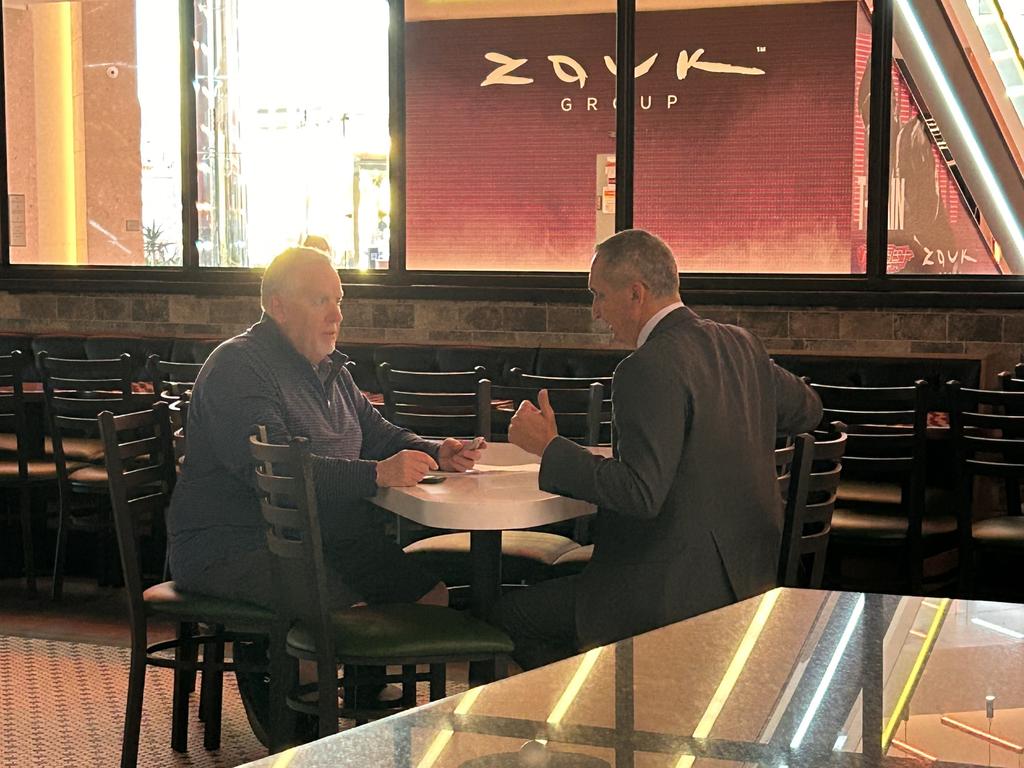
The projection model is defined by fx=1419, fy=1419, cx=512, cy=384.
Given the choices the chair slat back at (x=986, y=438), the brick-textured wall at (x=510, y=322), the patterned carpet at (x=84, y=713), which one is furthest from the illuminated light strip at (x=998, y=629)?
the brick-textured wall at (x=510, y=322)

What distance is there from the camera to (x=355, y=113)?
8602mm

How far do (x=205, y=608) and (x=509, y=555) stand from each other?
0.98m

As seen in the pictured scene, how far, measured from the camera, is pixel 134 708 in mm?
3596

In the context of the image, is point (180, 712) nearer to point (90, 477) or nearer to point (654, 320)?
point (654, 320)

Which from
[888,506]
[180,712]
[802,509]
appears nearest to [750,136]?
[888,506]

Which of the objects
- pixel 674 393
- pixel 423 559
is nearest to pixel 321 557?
pixel 674 393

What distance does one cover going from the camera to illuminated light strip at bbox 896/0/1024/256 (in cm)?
733

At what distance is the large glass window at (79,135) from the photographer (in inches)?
359

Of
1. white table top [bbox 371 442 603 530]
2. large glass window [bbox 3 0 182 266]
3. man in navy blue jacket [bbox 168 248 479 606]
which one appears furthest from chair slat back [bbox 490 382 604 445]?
large glass window [bbox 3 0 182 266]

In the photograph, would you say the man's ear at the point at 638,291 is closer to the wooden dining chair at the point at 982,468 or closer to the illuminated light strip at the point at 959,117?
the wooden dining chair at the point at 982,468

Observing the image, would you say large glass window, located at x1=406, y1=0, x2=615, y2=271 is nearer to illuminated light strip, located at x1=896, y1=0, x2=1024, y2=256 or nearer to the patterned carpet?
illuminated light strip, located at x1=896, y1=0, x2=1024, y2=256

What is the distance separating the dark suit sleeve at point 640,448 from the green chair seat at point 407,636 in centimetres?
40

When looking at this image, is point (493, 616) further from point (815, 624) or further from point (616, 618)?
point (815, 624)

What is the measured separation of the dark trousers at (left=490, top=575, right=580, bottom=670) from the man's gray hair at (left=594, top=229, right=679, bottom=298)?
69 cm
